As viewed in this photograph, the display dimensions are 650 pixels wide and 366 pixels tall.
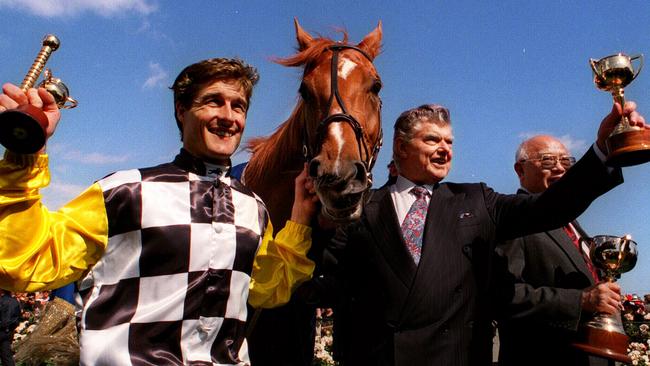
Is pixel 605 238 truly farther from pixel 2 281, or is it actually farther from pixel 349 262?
pixel 2 281

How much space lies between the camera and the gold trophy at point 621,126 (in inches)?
94.3

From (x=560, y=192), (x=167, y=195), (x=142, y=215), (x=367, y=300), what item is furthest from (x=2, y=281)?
(x=560, y=192)

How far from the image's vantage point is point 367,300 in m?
2.80

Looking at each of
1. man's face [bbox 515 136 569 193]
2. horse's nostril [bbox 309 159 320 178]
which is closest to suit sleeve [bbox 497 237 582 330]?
Answer: man's face [bbox 515 136 569 193]

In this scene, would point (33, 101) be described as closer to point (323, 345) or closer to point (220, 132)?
point (220, 132)

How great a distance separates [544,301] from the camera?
3.15 m

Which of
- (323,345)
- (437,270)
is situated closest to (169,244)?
(437,270)

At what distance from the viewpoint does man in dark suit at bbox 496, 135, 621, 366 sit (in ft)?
10.4

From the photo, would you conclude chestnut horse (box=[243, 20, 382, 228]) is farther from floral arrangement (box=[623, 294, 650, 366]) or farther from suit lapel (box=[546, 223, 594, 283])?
floral arrangement (box=[623, 294, 650, 366])

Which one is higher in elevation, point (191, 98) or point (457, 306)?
point (191, 98)

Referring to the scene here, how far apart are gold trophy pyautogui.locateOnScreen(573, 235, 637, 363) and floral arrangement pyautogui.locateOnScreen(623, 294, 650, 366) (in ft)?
13.9

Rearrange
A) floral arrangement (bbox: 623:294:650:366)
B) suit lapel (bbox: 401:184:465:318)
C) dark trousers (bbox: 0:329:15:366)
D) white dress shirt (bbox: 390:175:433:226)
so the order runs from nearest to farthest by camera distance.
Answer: suit lapel (bbox: 401:184:465:318) < white dress shirt (bbox: 390:175:433:226) < floral arrangement (bbox: 623:294:650:366) < dark trousers (bbox: 0:329:15:366)

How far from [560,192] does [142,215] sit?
2.01 metres

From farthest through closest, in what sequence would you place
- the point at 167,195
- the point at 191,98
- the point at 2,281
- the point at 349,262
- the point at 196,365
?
1. the point at 349,262
2. the point at 191,98
3. the point at 167,195
4. the point at 196,365
5. the point at 2,281
